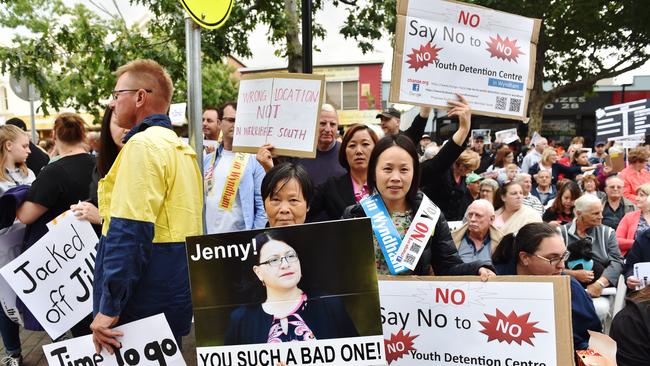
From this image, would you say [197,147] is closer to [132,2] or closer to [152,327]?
[152,327]

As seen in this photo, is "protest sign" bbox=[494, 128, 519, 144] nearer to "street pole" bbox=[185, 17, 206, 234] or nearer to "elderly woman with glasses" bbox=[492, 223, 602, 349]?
"elderly woman with glasses" bbox=[492, 223, 602, 349]

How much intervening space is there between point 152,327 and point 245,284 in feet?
1.84

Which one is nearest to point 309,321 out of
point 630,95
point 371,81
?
point 371,81

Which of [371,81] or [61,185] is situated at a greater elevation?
[371,81]

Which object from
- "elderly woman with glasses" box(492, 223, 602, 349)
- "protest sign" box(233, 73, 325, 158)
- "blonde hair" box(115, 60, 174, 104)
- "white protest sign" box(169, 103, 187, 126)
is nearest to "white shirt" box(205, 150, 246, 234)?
"protest sign" box(233, 73, 325, 158)

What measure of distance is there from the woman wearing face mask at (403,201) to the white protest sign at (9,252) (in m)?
2.45

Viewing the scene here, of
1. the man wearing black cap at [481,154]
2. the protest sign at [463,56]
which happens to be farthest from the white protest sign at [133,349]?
the man wearing black cap at [481,154]

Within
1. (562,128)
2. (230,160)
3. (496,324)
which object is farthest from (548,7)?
(496,324)

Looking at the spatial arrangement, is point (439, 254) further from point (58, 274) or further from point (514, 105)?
point (58, 274)

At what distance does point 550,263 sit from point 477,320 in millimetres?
813

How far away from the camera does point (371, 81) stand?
3712 cm

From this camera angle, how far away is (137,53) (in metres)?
7.92

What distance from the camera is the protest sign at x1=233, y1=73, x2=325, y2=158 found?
354 cm

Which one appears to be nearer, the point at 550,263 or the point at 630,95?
the point at 550,263
